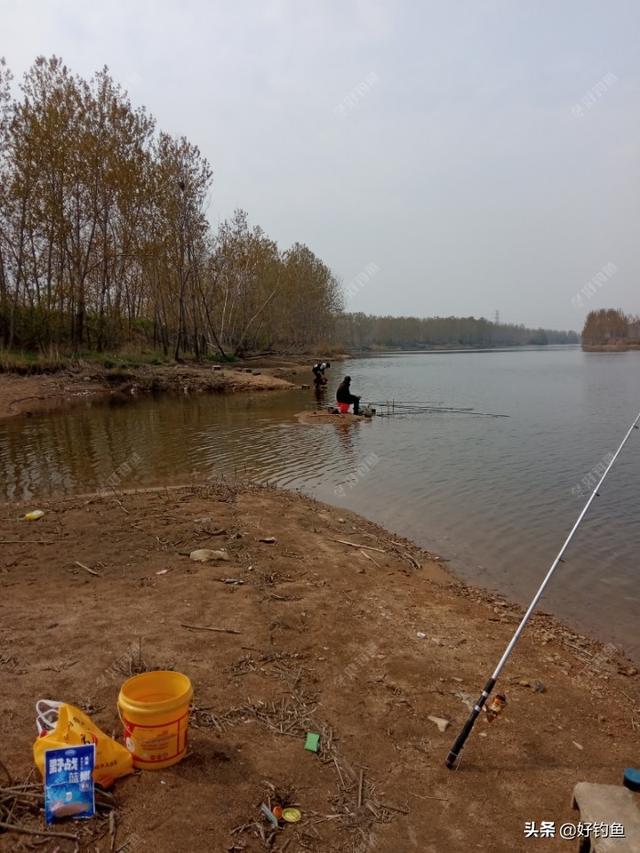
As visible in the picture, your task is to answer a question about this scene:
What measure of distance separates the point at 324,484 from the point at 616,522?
5761 millimetres

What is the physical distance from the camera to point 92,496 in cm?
1020

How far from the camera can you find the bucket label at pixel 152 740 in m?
3.25

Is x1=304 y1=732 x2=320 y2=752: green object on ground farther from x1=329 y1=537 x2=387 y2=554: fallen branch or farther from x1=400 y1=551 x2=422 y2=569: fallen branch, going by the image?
x1=329 y1=537 x2=387 y2=554: fallen branch

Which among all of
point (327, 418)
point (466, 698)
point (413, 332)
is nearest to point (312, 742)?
point (466, 698)

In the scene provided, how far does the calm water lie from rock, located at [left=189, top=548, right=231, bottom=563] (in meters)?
3.36

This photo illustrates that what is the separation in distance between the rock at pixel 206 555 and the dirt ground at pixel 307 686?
0.14m

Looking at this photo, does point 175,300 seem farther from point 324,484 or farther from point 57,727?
point 57,727

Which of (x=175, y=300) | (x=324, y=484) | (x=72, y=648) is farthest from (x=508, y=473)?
A: (x=175, y=300)

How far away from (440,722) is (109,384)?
29169 mm

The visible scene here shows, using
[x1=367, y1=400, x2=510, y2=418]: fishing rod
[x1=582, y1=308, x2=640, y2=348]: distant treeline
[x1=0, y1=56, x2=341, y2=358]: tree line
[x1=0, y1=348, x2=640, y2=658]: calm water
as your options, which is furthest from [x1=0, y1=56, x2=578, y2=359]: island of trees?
[x1=582, y1=308, x2=640, y2=348]: distant treeline

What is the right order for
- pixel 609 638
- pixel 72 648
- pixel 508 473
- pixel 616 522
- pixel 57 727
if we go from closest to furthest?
1. pixel 57 727
2. pixel 72 648
3. pixel 609 638
4. pixel 616 522
5. pixel 508 473

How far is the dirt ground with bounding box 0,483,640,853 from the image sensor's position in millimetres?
3111

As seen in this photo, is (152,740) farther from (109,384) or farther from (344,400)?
(109,384)

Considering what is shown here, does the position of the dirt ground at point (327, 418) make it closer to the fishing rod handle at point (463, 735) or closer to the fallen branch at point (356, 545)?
the fallen branch at point (356, 545)
